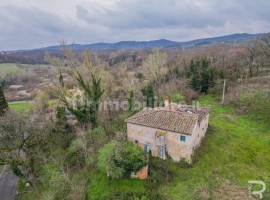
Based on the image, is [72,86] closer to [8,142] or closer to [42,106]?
[42,106]

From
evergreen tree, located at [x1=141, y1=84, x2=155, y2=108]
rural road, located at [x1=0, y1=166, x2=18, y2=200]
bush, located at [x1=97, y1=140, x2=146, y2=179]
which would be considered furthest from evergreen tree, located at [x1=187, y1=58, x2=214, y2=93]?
rural road, located at [x1=0, y1=166, x2=18, y2=200]

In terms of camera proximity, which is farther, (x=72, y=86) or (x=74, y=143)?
(x=72, y=86)

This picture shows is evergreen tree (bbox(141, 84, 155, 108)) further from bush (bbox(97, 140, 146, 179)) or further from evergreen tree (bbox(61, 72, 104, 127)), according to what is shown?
bush (bbox(97, 140, 146, 179))

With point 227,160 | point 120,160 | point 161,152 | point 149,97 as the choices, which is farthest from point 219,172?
point 149,97

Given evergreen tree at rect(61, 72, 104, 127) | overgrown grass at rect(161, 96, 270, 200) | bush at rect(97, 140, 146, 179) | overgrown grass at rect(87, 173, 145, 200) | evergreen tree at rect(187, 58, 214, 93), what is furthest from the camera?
evergreen tree at rect(187, 58, 214, 93)

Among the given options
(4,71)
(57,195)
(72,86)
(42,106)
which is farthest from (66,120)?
(4,71)

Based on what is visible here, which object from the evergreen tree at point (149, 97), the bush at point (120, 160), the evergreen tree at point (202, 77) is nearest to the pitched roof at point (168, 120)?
the bush at point (120, 160)
